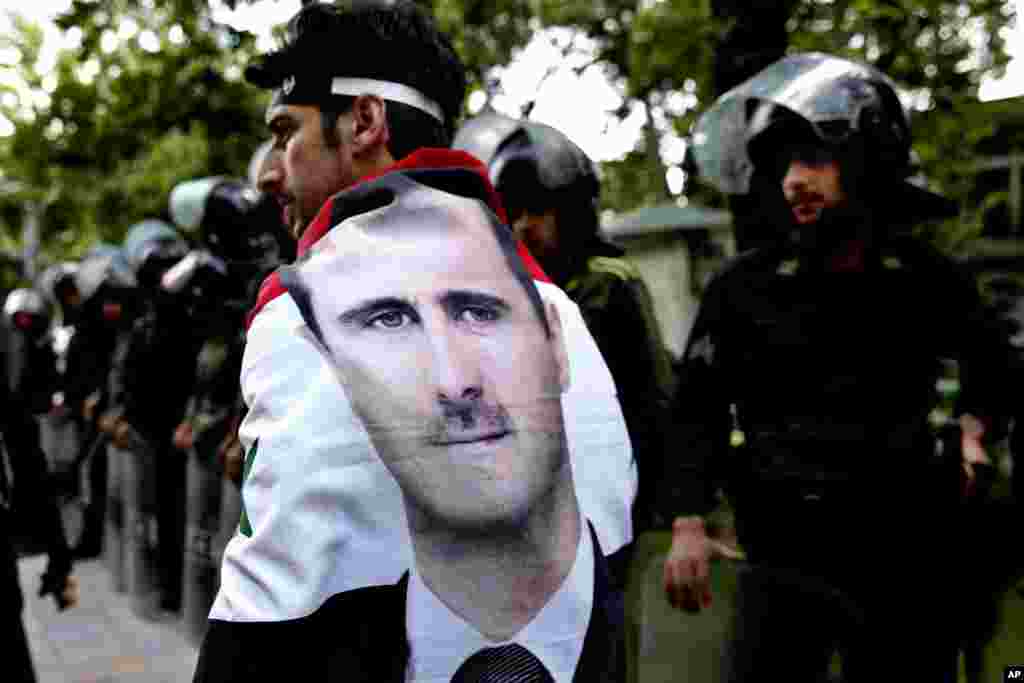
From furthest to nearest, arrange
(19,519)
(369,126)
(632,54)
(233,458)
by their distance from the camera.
Answer: (632,54)
(233,458)
(19,519)
(369,126)

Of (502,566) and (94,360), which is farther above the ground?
(502,566)

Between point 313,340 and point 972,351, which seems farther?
point 972,351

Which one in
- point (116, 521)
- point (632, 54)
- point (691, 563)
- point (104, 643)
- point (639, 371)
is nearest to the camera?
point (691, 563)

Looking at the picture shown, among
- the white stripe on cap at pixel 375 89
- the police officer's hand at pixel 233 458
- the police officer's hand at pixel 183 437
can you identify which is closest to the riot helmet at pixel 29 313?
the police officer's hand at pixel 183 437

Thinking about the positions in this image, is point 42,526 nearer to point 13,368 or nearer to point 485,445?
point 485,445

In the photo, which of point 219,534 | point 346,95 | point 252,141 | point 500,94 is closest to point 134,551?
point 219,534

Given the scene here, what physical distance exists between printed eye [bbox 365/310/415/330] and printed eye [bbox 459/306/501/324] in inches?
2.8

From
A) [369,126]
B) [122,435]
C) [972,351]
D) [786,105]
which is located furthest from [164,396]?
[369,126]

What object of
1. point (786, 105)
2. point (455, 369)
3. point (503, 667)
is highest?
point (786, 105)

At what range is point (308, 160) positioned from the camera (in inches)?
76.7

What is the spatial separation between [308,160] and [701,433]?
1.76 meters

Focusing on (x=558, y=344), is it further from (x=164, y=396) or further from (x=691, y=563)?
(x=164, y=396)

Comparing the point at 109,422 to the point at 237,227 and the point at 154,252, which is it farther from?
the point at 237,227

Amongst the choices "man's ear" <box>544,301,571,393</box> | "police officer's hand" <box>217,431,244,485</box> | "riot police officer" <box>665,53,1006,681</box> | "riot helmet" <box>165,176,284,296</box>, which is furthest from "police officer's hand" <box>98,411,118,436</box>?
"man's ear" <box>544,301,571,393</box>
